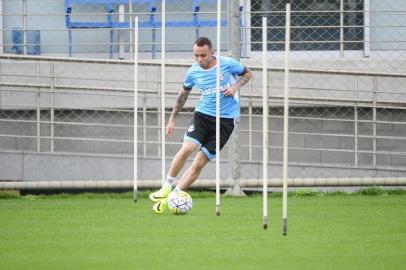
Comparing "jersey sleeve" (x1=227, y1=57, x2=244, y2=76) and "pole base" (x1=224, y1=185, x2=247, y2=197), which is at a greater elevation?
"jersey sleeve" (x1=227, y1=57, x2=244, y2=76)

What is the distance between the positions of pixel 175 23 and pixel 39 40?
2.24 metres

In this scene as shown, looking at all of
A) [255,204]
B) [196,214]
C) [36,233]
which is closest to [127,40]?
[255,204]

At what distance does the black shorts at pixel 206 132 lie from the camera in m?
12.2

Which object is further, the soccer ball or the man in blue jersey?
the man in blue jersey

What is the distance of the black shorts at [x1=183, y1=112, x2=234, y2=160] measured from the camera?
1225cm

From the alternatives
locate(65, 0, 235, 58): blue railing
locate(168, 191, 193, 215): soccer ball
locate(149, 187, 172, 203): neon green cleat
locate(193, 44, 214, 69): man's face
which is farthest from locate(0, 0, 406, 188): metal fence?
locate(168, 191, 193, 215): soccer ball

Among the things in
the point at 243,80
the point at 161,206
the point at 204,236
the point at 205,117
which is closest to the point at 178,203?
the point at 161,206

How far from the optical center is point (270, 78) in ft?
55.9

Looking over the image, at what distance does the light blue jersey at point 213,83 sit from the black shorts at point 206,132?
65mm

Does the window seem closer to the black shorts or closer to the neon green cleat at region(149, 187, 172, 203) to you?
the black shorts

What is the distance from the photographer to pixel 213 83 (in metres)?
12.2

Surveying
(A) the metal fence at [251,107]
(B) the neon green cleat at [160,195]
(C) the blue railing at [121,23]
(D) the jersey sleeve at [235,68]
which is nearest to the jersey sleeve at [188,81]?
(D) the jersey sleeve at [235,68]

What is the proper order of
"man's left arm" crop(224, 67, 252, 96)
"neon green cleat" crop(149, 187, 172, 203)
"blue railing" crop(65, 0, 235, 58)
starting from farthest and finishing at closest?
"blue railing" crop(65, 0, 235, 58) → "neon green cleat" crop(149, 187, 172, 203) → "man's left arm" crop(224, 67, 252, 96)

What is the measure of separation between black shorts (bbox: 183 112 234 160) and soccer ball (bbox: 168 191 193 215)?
29.5 inches
